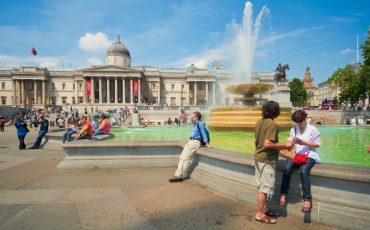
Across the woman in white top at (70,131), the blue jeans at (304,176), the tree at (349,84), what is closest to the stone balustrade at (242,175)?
the blue jeans at (304,176)

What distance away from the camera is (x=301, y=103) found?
311 ft

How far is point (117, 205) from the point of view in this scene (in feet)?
15.6

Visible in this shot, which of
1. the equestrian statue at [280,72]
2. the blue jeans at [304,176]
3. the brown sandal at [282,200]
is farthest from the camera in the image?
the equestrian statue at [280,72]

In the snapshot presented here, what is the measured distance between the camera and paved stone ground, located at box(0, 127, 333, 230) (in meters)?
3.96

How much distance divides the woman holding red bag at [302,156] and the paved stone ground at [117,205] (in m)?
0.39

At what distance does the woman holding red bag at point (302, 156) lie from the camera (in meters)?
3.91

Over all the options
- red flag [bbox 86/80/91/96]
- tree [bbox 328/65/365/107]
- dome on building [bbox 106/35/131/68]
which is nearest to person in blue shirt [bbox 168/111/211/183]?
tree [bbox 328/65/365/107]

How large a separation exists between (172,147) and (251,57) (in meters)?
20.7

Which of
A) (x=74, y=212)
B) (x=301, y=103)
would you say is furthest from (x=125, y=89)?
(x=74, y=212)

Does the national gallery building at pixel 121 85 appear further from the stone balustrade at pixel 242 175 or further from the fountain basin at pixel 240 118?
the stone balustrade at pixel 242 175

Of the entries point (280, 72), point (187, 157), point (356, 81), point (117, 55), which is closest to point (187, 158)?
point (187, 157)

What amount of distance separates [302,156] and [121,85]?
81.9 m

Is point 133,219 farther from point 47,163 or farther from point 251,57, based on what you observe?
point 251,57

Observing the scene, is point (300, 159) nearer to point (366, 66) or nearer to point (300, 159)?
point (300, 159)
